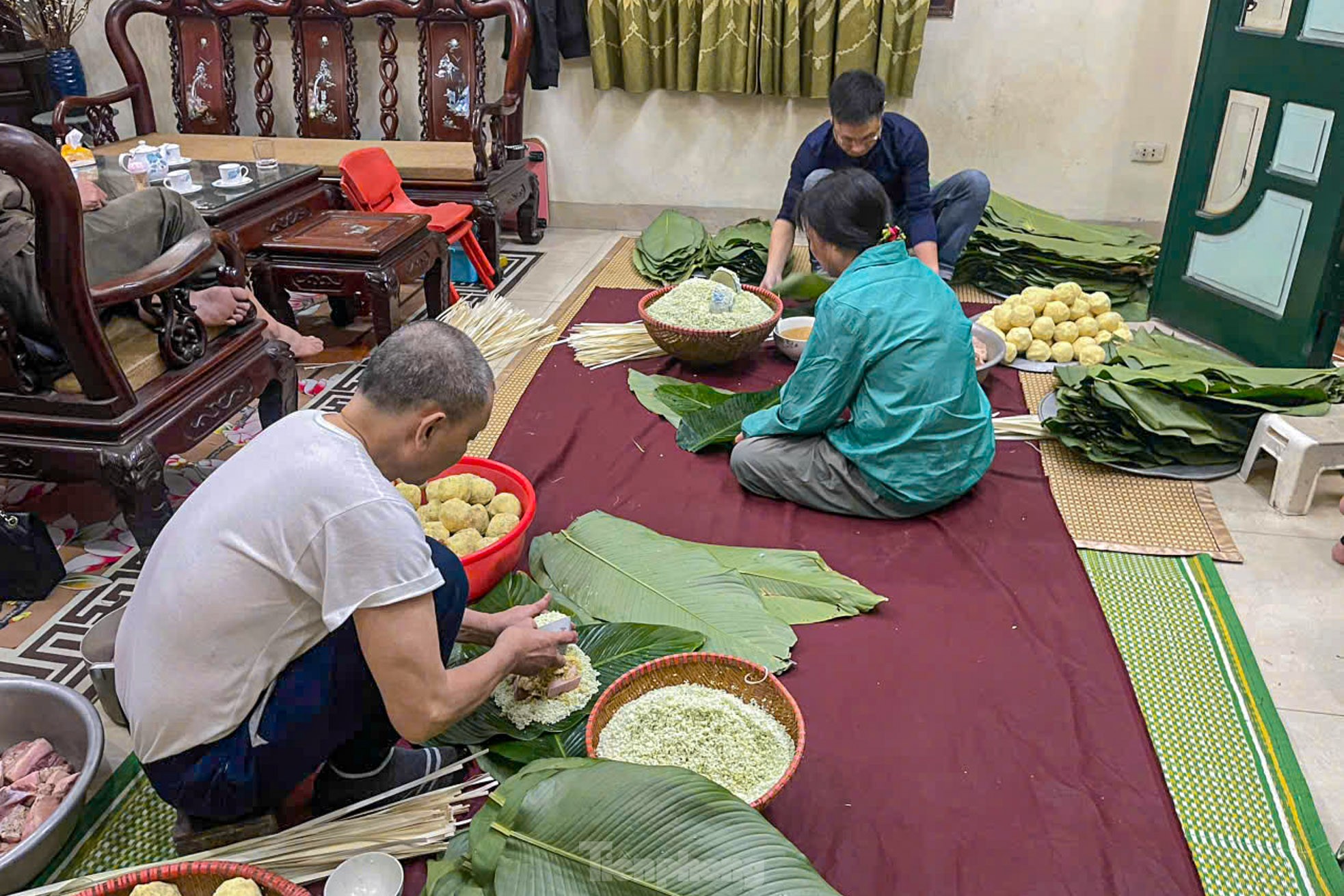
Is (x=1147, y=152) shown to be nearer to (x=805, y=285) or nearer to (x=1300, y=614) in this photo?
(x=805, y=285)

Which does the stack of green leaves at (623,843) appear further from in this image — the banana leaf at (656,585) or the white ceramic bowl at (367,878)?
the banana leaf at (656,585)

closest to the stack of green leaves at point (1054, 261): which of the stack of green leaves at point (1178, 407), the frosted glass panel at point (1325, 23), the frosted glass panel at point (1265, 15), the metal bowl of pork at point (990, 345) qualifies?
the metal bowl of pork at point (990, 345)

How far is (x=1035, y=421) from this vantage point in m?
3.07

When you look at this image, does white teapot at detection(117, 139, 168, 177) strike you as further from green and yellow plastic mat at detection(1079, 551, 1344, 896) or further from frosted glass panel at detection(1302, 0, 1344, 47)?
frosted glass panel at detection(1302, 0, 1344, 47)

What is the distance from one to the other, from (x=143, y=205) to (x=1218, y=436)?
323 cm

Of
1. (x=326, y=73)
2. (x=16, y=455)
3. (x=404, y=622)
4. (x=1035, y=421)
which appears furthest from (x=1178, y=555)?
(x=326, y=73)

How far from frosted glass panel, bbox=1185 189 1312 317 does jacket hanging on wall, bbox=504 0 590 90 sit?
10.2ft

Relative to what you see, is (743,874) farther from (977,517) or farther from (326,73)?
(326,73)

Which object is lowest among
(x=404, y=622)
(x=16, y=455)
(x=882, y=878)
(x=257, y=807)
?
(x=882, y=878)

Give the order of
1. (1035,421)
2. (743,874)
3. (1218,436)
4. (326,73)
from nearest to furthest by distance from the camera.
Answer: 1. (743,874)
2. (1218,436)
3. (1035,421)
4. (326,73)

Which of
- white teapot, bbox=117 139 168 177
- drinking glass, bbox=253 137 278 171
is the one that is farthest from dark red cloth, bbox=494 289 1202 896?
white teapot, bbox=117 139 168 177

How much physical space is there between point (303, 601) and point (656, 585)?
0.99 metres

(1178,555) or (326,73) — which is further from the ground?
(326,73)

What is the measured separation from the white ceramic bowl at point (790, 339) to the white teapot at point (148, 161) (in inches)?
99.6
